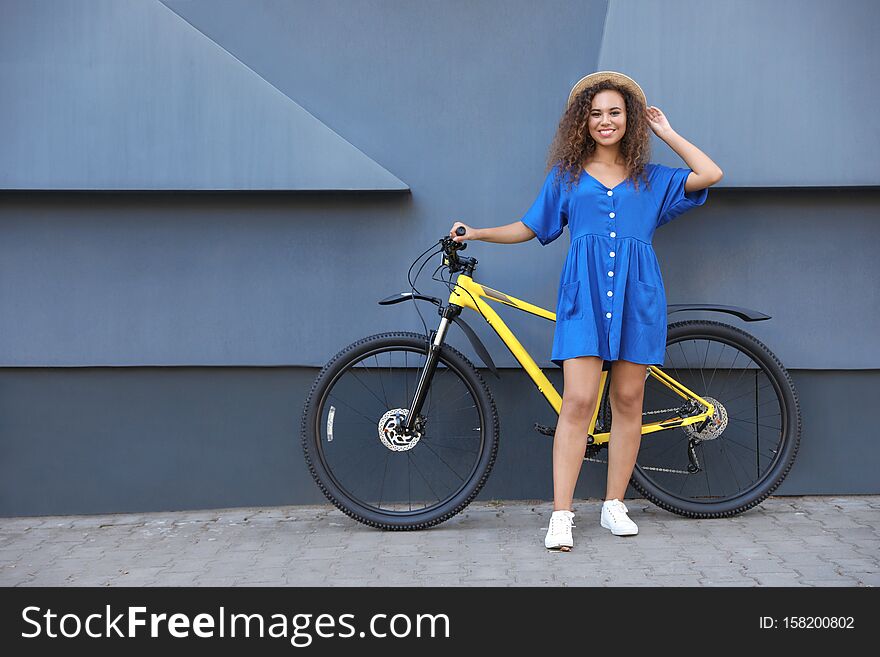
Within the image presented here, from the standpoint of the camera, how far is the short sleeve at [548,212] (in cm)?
445

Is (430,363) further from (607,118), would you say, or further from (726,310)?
(726,310)

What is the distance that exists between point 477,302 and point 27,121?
249cm

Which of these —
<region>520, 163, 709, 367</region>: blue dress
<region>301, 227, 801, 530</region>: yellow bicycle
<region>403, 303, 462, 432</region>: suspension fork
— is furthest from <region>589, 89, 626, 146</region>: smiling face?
<region>403, 303, 462, 432</region>: suspension fork

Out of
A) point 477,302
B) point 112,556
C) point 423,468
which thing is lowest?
point 112,556

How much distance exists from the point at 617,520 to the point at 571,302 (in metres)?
1.03

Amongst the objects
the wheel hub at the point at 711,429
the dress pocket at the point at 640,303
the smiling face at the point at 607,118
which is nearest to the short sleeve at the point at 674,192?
the smiling face at the point at 607,118

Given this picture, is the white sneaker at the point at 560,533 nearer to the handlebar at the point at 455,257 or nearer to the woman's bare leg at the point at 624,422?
the woman's bare leg at the point at 624,422

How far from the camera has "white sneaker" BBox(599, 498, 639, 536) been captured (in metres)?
4.34

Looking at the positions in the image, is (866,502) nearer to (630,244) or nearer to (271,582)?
(630,244)

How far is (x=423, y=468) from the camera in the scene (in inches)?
201

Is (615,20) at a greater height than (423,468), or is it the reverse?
(615,20)

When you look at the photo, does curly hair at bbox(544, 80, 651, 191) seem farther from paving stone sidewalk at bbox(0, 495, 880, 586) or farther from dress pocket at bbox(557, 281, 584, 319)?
paving stone sidewalk at bbox(0, 495, 880, 586)

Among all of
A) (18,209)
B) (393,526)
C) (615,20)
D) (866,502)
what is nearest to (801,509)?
(866,502)

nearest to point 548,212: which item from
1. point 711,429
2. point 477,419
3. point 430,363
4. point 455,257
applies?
point 455,257
